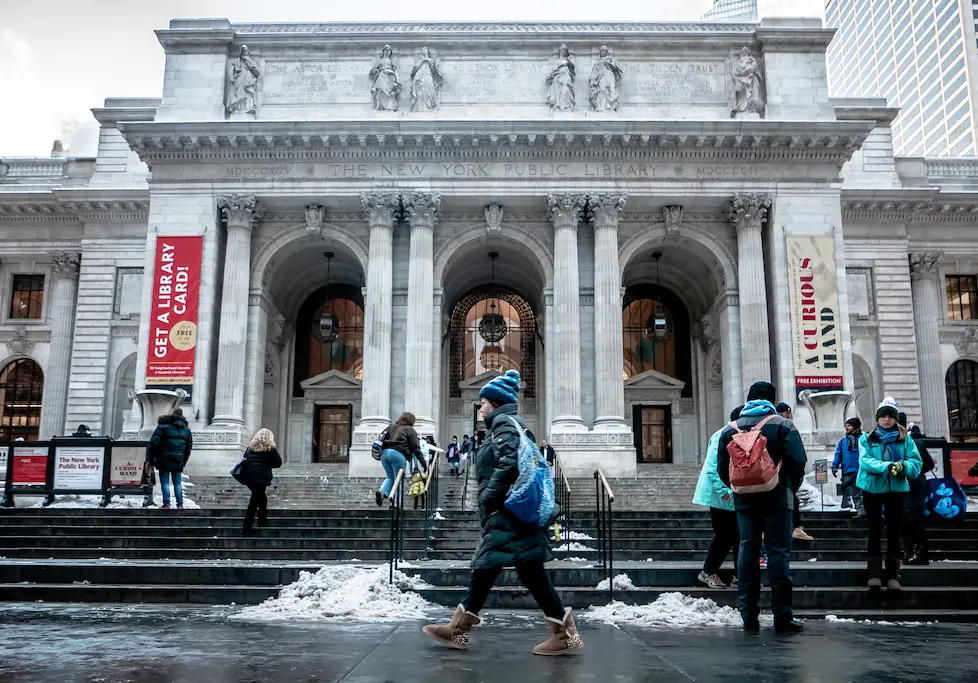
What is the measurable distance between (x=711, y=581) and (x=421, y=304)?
19321mm

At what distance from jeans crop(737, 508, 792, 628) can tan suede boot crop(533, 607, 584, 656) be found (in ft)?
6.60

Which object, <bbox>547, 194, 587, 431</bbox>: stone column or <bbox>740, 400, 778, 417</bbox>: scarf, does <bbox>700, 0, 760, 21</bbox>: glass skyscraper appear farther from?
<bbox>740, 400, 778, 417</bbox>: scarf

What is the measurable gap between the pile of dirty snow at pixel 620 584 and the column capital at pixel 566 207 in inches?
761

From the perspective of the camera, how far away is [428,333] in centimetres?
2784

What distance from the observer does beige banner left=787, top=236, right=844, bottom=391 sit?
27.1m

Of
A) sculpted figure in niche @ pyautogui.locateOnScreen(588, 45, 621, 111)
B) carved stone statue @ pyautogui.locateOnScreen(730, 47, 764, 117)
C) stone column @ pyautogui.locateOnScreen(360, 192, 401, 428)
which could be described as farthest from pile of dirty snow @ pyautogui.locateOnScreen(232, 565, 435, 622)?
carved stone statue @ pyautogui.locateOnScreen(730, 47, 764, 117)

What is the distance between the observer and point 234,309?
27.8 m

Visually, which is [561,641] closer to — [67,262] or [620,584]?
[620,584]

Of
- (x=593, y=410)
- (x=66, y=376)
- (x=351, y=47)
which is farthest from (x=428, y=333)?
(x=66, y=376)

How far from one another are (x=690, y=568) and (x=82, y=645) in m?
6.66

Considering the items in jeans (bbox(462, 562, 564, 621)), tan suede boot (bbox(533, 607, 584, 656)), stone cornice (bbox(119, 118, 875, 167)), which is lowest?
tan suede boot (bbox(533, 607, 584, 656))

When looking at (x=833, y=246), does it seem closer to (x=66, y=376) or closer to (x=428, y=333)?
(x=428, y=333)

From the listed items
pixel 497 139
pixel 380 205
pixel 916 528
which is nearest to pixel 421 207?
pixel 380 205

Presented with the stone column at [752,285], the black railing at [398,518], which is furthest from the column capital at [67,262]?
the black railing at [398,518]
